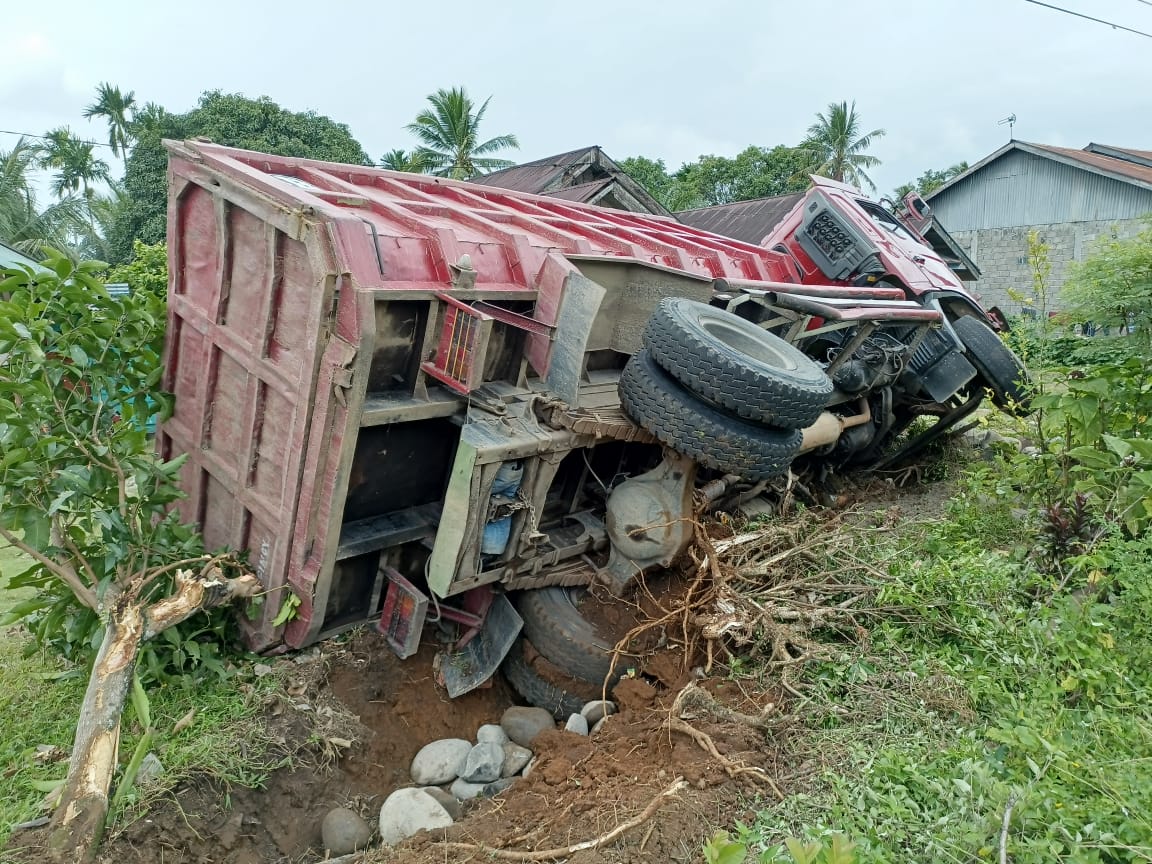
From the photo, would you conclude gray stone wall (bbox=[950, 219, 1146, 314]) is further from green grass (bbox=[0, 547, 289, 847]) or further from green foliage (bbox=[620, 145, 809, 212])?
green grass (bbox=[0, 547, 289, 847])

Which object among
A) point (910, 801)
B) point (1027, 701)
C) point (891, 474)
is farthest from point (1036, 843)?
point (891, 474)

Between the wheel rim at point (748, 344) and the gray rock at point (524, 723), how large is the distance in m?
2.09

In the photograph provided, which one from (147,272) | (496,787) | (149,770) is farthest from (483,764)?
(147,272)

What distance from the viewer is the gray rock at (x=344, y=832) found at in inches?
117

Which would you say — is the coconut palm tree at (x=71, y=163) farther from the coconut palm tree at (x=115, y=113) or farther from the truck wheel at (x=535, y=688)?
the truck wheel at (x=535, y=688)

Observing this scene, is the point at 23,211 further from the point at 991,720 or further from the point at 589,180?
the point at 991,720

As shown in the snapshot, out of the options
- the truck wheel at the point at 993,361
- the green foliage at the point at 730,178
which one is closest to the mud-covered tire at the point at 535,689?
the truck wheel at the point at 993,361

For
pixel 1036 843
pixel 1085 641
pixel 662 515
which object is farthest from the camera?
pixel 662 515

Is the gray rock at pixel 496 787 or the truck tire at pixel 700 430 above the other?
the truck tire at pixel 700 430

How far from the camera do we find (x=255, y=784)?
3.06 metres

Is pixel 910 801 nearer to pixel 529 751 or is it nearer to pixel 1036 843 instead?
pixel 1036 843

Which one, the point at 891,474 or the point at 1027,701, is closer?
the point at 1027,701

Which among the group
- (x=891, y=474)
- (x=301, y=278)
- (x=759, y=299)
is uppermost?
(x=759, y=299)

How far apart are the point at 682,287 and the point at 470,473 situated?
1.81 m
